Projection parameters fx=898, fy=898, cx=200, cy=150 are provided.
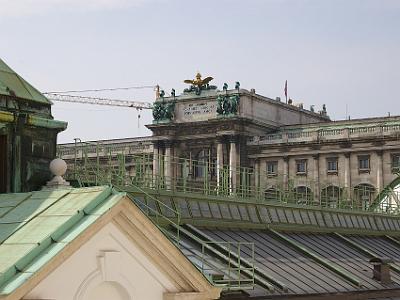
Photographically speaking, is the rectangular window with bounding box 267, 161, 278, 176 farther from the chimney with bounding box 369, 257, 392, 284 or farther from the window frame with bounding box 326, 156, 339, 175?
the chimney with bounding box 369, 257, 392, 284

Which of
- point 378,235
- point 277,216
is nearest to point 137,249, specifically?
point 277,216

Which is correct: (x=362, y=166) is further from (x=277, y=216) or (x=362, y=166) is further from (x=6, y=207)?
(x=6, y=207)

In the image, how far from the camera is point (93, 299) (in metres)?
13.1

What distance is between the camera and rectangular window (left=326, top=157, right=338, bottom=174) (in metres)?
132

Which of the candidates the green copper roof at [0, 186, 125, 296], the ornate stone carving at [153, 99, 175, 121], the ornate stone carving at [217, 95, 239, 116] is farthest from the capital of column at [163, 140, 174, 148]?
the green copper roof at [0, 186, 125, 296]

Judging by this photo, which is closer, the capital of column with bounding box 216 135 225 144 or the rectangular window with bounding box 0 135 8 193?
the rectangular window with bounding box 0 135 8 193

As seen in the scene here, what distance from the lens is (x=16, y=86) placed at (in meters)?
18.3

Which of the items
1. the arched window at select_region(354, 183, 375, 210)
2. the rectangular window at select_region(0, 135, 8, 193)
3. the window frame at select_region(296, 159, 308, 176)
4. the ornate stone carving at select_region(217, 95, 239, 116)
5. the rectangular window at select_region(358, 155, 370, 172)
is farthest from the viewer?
the ornate stone carving at select_region(217, 95, 239, 116)

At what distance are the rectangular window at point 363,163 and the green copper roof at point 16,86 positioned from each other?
11322 centimetres

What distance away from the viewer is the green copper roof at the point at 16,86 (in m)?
17.9

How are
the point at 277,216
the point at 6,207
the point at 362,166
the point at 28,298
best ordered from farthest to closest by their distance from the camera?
the point at 362,166 → the point at 277,216 → the point at 6,207 → the point at 28,298

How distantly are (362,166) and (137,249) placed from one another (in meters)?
119

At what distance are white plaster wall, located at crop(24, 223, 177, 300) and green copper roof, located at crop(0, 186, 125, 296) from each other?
0.29 metres

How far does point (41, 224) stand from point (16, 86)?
5.51 m
